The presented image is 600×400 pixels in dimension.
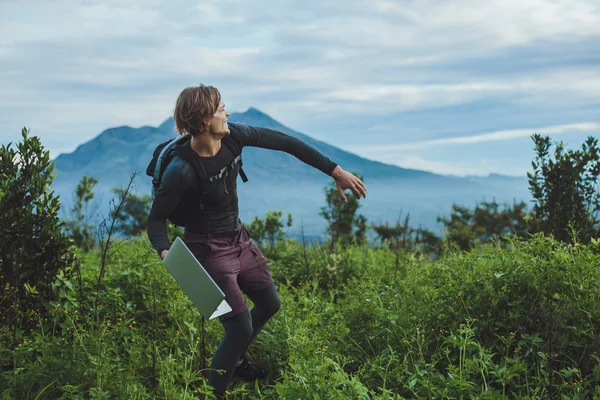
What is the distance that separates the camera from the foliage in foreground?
12.6ft

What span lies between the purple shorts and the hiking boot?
60 cm

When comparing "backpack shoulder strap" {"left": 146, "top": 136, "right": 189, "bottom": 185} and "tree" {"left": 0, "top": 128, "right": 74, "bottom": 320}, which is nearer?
"backpack shoulder strap" {"left": 146, "top": 136, "right": 189, "bottom": 185}

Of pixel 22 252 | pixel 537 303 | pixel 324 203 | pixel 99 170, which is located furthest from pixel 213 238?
pixel 99 170

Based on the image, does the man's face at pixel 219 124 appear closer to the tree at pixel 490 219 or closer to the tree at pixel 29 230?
the tree at pixel 29 230

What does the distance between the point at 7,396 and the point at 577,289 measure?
12.7 feet

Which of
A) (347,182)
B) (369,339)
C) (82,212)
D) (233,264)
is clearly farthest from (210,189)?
(82,212)

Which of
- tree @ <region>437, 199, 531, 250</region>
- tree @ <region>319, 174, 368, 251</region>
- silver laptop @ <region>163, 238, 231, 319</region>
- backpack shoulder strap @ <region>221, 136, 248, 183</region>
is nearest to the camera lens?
silver laptop @ <region>163, 238, 231, 319</region>

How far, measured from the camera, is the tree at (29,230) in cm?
496

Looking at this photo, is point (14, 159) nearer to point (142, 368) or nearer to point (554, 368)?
point (142, 368)

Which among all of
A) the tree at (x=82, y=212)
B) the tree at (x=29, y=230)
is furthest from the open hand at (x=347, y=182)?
the tree at (x=82, y=212)

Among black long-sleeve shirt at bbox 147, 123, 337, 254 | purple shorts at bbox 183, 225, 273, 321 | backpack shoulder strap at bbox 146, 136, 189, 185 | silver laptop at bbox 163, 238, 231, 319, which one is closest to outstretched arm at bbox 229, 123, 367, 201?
black long-sleeve shirt at bbox 147, 123, 337, 254

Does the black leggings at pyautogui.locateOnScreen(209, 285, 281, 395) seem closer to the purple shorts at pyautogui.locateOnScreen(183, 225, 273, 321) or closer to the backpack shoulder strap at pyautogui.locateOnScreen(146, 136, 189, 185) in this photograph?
the purple shorts at pyautogui.locateOnScreen(183, 225, 273, 321)

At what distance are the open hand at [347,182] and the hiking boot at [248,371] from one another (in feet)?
4.61

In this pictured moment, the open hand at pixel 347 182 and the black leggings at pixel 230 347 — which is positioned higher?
the open hand at pixel 347 182
